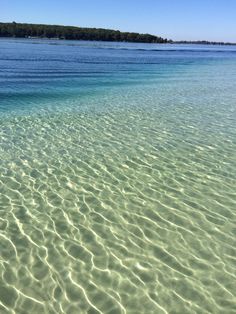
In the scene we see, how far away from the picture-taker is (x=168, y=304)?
6062mm

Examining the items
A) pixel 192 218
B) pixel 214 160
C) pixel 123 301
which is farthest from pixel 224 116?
pixel 123 301

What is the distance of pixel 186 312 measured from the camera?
5.89 meters

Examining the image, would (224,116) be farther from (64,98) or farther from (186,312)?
(186,312)

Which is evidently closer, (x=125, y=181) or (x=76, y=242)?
(x=76, y=242)

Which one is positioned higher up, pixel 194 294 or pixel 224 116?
pixel 224 116

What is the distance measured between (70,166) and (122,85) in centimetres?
1998

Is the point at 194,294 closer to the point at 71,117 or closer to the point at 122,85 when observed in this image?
the point at 71,117

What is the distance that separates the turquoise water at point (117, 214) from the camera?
6293 mm

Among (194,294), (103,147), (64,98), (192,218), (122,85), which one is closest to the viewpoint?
(194,294)

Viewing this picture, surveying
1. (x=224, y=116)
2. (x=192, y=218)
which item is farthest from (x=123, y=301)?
(x=224, y=116)

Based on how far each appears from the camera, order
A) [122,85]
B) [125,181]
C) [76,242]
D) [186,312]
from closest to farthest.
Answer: [186,312] < [76,242] < [125,181] < [122,85]

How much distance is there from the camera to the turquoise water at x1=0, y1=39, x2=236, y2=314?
20.6ft

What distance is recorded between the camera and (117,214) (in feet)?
28.9

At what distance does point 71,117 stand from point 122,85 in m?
13.1
